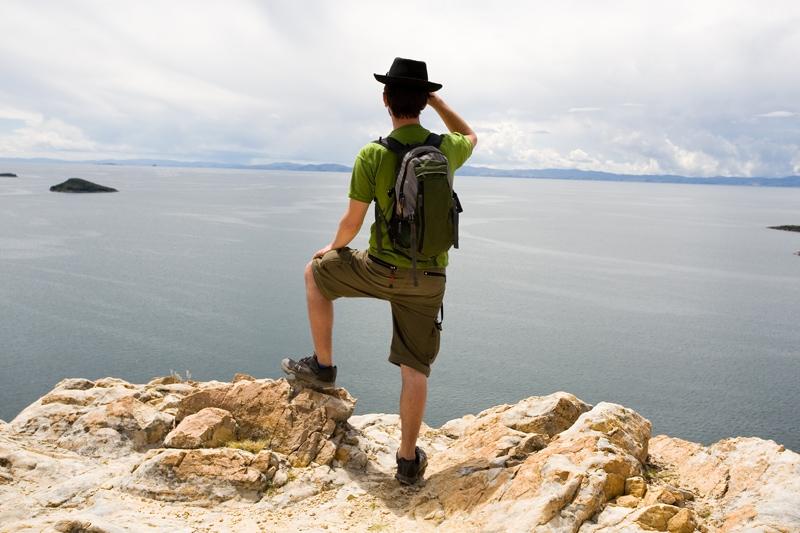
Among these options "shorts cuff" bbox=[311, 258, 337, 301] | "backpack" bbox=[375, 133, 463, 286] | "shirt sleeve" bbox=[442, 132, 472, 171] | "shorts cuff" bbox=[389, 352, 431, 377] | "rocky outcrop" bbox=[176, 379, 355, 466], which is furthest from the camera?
"rocky outcrop" bbox=[176, 379, 355, 466]

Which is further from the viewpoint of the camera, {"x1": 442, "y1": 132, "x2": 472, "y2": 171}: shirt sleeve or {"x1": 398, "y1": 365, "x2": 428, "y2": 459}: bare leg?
{"x1": 398, "y1": 365, "x2": 428, "y2": 459}: bare leg

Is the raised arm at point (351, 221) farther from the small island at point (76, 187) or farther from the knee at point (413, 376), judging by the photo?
the small island at point (76, 187)

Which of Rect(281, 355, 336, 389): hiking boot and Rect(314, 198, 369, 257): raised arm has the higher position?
Rect(314, 198, 369, 257): raised arm

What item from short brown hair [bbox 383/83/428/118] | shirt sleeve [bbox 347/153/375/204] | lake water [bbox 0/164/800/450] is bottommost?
lake water [bbox 0/164/800/450]

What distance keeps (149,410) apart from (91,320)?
32.2m

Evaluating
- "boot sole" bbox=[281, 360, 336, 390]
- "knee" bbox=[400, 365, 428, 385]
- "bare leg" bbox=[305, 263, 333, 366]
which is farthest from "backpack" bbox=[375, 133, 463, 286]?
"boot sole" bbox=[281, 360, 336, 390]

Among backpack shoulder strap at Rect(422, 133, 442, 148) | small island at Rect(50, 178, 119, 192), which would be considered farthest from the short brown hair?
small island at Rect(50, 178, 119, 192)

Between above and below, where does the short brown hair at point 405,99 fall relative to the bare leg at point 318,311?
above

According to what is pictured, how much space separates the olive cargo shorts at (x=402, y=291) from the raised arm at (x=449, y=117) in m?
1.66

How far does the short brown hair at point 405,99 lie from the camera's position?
5445mm

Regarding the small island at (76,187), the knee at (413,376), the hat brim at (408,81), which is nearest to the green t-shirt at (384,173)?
the hat brim at (408,81)

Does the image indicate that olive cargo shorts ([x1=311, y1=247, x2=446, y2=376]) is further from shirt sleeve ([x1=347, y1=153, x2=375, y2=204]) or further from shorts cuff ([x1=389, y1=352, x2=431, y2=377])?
shirt sleeve ([x1=347, y1=153, x2=375, y2=204])

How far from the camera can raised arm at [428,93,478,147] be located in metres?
6.34

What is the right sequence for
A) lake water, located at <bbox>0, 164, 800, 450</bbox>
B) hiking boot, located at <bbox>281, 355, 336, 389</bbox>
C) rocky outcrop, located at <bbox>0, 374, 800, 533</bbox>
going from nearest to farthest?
rocky outcrop, located at <bbox>0, 374, 800, 533</bbox>
hiking boot, located at <bbox>281, 355, 336, 389</bbox>
lake water, located at <bbox>0, 164, 800, 450</bbox>
